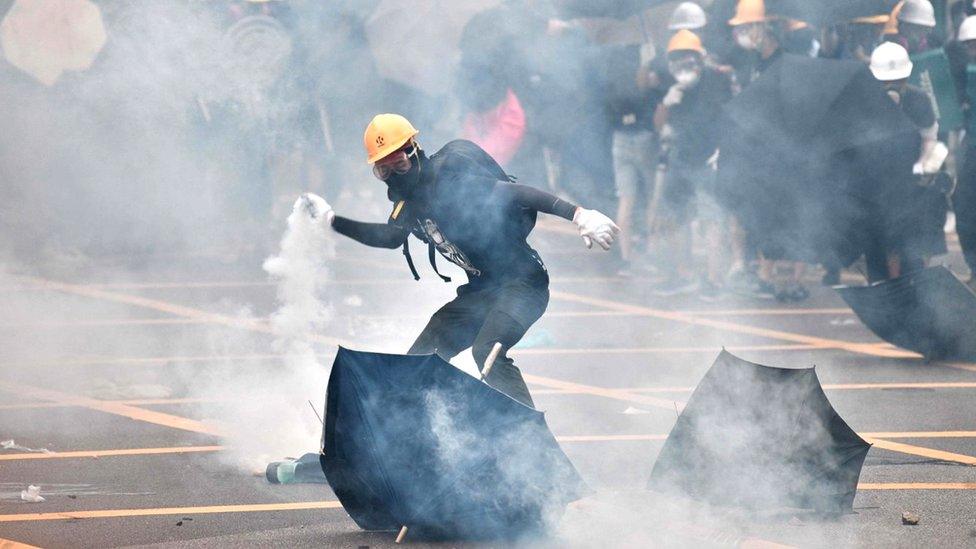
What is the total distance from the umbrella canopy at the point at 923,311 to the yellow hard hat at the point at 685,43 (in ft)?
9.49

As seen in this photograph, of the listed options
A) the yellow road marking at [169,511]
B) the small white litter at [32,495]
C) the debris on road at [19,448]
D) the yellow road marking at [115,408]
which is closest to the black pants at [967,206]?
the yellow road marking at [115,408]

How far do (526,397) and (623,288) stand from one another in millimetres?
5366

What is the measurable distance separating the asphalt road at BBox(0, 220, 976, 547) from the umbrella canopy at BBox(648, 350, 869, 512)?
0.10 metres

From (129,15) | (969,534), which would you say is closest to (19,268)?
(129,15)

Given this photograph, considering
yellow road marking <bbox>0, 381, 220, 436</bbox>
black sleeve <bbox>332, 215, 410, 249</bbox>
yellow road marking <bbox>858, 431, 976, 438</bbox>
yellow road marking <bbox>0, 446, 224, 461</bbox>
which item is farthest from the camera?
yellow road marking <bbox>0, 381, 220, 436</bbox>

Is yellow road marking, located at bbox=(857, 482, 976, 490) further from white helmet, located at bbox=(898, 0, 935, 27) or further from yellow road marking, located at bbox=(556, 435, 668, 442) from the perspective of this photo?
white helmet, located at bbox=(898, 0, 935, 27)

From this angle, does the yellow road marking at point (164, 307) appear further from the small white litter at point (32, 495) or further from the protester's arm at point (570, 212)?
the protester's arm at point (570, 212)

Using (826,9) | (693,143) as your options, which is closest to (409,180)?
(693,143)

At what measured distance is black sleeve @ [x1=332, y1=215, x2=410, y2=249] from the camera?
6137mm

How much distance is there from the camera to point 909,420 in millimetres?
7074

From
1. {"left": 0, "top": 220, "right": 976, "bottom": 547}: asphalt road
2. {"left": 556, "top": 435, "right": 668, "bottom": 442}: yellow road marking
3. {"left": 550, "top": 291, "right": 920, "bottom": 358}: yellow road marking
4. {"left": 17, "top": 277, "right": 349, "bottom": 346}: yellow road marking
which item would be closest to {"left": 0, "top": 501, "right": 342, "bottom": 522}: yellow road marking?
{"left": 0, "top": 220, "right": 976, "bottom": 547}: asphalt road

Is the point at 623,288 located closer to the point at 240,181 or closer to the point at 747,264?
the point at 747,264

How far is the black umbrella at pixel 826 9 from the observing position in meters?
11.0

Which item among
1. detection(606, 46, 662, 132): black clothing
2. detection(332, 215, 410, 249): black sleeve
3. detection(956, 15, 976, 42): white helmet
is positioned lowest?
detection(332, 215, 410, 249): black sleeve
